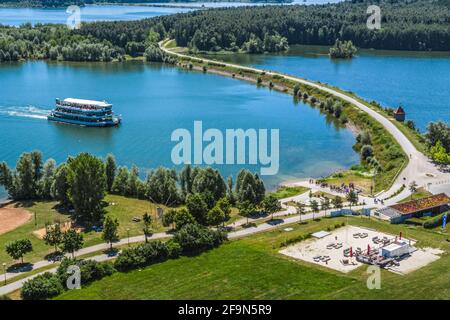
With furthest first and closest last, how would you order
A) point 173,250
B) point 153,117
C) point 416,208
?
point 153,117 → point 416,208 → point 173,250

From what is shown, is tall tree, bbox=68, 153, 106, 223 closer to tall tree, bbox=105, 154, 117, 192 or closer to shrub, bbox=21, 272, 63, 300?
tall tree, bbox=105, 154, 117, 192

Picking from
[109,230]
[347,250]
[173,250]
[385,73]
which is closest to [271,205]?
[347,250]

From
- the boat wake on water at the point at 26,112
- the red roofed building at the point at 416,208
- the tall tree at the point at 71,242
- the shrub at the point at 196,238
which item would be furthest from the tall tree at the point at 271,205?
the boat wake on water at the point at 26,112

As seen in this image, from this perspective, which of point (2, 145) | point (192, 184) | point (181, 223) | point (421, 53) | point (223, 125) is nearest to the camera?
point (181, 223)

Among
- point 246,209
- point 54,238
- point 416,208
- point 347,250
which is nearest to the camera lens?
point 347,250

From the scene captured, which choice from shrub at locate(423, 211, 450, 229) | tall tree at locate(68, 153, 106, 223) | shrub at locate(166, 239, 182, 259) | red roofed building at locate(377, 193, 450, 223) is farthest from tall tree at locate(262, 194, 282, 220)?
tall tree at locate(68, 153, 106, 223)

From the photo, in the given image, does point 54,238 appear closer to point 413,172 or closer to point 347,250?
point 347,250
